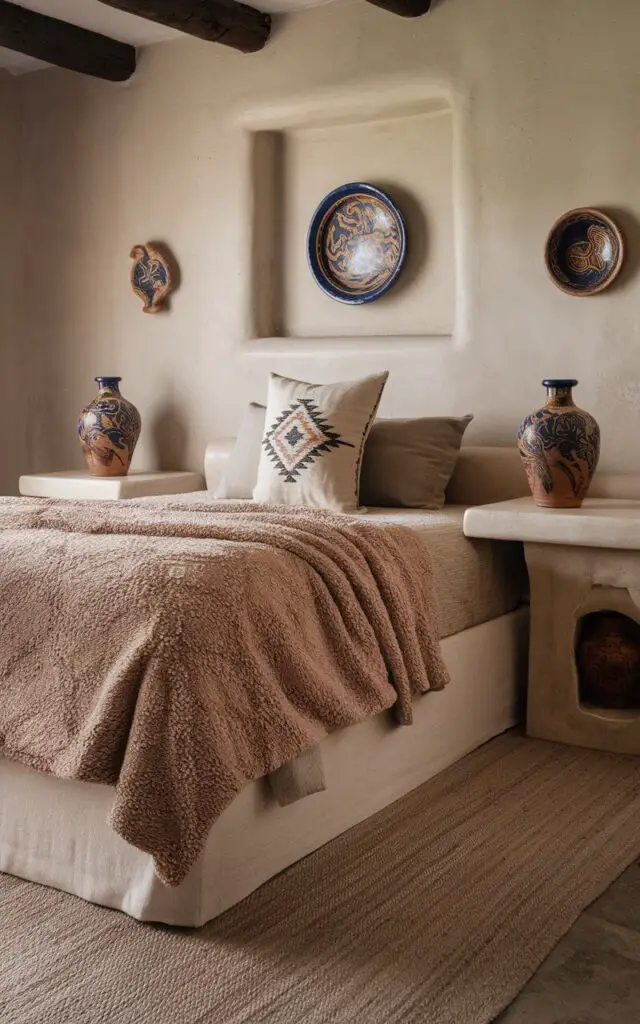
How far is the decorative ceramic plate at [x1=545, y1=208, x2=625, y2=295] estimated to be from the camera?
138 inches

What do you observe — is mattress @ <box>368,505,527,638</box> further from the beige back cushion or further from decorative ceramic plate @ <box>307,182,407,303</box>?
Answer: decorative ceramic plate @ <box>307,182,407,303</box>

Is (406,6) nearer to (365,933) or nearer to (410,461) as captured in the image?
(410,461)

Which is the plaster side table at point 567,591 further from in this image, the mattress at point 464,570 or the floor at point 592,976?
the floor at point 592,976

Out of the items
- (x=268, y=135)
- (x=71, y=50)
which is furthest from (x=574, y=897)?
(x=71, y=50)

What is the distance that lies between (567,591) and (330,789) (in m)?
1.00

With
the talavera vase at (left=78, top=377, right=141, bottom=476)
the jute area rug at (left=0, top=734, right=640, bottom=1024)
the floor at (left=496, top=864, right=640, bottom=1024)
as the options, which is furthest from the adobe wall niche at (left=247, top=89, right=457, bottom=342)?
the floor at (left=496, top=864, right=640, bottom=1024)

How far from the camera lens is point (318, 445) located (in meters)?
3.40

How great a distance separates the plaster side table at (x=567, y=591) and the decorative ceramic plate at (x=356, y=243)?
4.25 feet

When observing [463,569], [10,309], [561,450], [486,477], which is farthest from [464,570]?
[10,309]

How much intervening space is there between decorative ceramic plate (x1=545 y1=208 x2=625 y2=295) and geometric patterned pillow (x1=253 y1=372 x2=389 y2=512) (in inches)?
26.8

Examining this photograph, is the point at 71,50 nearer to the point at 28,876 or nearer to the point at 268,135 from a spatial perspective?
the point at 268,135

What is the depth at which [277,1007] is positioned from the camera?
70.2 inches

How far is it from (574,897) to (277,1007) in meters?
0.68

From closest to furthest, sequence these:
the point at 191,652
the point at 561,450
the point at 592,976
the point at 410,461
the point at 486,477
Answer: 1. the point at 592,976
2. the point at 191,652
3. the point at 561,450
4. the point at 410,461
5. the point at 486,477
